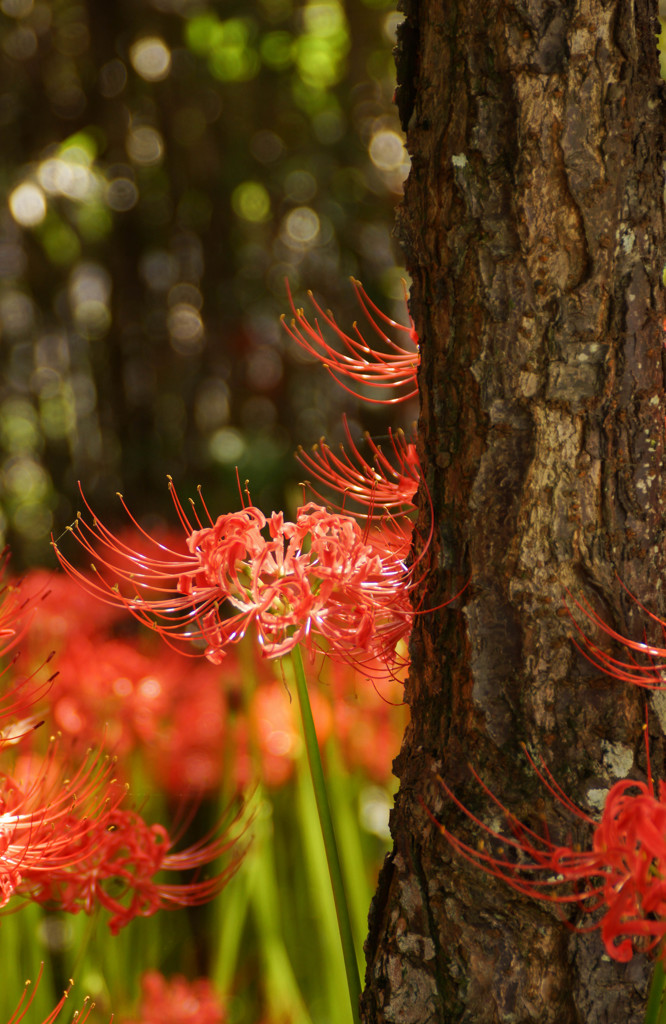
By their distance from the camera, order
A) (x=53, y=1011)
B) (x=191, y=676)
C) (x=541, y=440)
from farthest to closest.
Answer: (x=191, y=676) → (x=53, y=1011) → (x=541, y=440)

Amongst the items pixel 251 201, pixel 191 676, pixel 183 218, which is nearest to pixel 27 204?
pixel 183 218

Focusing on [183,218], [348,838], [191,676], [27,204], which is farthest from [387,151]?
[348,838]

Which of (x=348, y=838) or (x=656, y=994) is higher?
(x=656, y=994)

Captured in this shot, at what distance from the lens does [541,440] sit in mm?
410

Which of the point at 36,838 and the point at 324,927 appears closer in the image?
the point at 36,838

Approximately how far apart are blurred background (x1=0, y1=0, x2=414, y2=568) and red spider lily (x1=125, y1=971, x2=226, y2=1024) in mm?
782

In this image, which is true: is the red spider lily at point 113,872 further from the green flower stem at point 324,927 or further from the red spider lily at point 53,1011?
the green flower stem at point 324,927

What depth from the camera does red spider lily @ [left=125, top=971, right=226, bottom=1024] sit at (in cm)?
73

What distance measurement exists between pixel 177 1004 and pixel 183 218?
1.22 metres

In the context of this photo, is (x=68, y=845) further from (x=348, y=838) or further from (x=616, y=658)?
(x=348, y=838)

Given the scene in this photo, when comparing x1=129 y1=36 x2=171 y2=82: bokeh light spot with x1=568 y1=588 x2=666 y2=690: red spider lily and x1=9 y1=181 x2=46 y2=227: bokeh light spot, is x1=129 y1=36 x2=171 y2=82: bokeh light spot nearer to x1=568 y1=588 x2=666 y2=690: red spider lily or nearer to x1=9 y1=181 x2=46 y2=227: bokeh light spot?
x1=9 y1=181 x2=46 y2=227: bokeh light spot

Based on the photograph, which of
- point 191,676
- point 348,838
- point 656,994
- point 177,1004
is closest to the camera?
point 656,994

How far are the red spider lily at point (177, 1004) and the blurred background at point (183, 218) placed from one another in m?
0.78

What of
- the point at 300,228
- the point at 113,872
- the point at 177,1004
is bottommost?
the point at 177,1004
